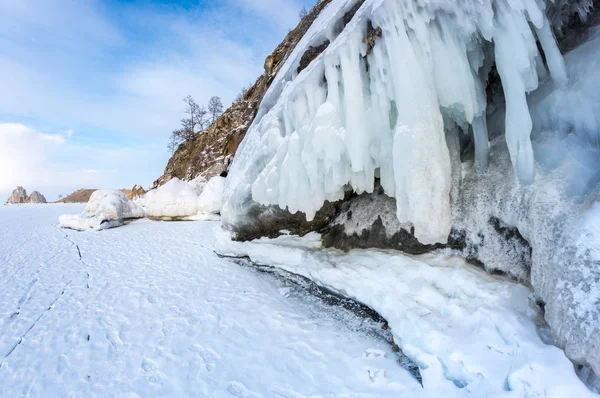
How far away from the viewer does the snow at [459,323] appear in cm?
196

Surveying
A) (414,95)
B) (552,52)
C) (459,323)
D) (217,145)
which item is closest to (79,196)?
(217,145)

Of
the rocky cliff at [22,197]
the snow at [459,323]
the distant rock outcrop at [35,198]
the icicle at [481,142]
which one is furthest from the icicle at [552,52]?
the distant rock outcrop at [35,198]

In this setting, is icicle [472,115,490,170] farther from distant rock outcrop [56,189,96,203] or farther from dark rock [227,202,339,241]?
distant rock outcrop [56,189,96,203]

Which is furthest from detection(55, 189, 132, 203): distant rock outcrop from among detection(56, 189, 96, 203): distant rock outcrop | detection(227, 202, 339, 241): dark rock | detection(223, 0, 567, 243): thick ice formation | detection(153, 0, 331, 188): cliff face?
detection(223, 0, 567, 243): thick ice formation

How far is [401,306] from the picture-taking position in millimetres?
3158

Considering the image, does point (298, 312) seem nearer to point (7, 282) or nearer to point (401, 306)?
point (401, 306)

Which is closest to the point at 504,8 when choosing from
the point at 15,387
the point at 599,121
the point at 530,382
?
the point at 599,121

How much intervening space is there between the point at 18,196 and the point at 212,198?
3352 centimetres

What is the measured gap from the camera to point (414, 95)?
9.71 feet

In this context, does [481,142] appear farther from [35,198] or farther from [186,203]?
[35,198]

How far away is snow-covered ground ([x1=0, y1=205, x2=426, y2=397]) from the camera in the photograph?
2506mm

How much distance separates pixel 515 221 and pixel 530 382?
4.82 ft

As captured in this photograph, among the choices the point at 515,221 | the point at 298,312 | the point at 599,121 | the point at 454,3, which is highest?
the point at 454,3

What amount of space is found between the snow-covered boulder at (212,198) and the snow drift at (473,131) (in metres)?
8.48
